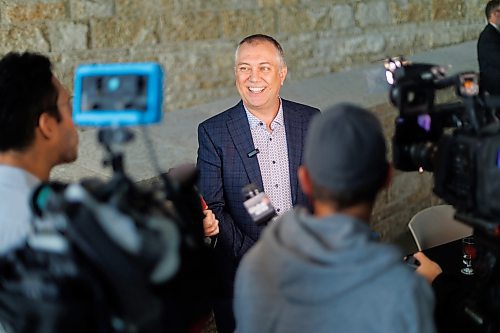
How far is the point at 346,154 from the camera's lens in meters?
1.03

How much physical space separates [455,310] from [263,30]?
2518 millimetres

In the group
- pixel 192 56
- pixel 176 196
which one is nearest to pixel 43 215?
pixel 176 196

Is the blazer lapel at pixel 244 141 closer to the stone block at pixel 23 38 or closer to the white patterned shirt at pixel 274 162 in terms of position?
the white patterned shirt at pixel 274 162

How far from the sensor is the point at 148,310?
0.82 m

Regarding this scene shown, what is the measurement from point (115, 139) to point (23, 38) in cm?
198

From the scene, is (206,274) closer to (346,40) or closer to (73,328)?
(73,328)

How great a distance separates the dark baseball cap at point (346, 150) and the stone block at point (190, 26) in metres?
2.31

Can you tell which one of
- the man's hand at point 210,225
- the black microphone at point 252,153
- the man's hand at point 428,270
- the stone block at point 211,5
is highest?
the stone block at point 211,5

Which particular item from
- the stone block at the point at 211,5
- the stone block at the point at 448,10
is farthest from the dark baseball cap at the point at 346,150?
the stone block at the point at 448,10

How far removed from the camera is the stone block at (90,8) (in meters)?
2.87

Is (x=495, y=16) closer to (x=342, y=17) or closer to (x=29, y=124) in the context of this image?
(x=342, y=17)

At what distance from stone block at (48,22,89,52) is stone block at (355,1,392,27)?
2119mm

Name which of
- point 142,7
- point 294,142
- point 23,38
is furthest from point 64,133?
point 142,7

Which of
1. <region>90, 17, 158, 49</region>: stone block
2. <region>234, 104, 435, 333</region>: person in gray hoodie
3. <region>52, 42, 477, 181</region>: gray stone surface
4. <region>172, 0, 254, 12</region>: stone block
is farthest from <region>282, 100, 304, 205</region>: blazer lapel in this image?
<region>172, 0, 254, 12</region>: stone block
